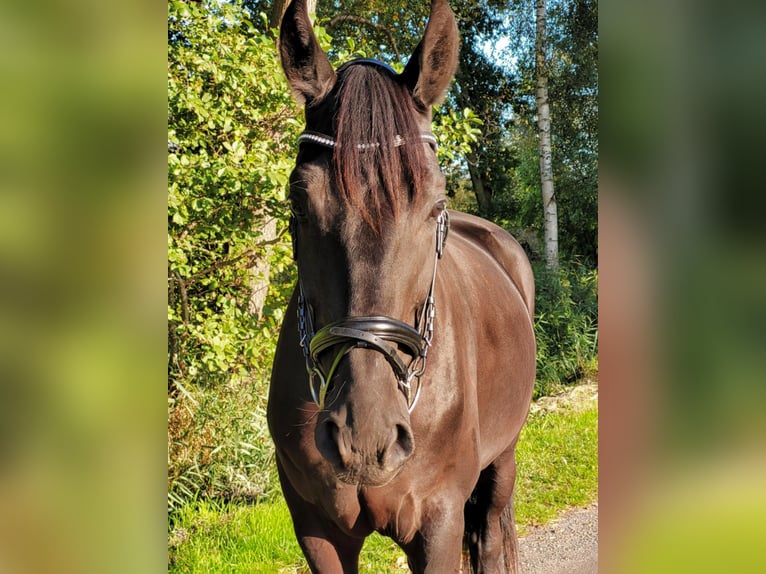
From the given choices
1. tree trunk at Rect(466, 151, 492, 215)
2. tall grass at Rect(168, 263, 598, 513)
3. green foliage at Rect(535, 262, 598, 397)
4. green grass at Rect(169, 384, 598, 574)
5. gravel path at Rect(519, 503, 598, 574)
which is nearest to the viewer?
green grass at Rect(169, 384, 598, 574)

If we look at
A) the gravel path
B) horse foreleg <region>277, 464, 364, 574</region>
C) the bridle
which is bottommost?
the gravel path

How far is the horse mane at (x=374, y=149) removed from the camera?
70.0 inches

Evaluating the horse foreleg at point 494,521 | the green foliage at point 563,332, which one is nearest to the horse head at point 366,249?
the horse foreleg at point 494,521

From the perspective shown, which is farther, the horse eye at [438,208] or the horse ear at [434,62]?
the horse ear at [434,62]

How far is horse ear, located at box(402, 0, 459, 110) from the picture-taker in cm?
208

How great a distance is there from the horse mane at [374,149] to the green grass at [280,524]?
3050 mm

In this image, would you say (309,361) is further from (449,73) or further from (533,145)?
(533,145)

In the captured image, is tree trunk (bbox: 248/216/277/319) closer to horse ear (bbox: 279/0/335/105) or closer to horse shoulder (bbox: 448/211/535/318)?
horse shoulder (bbox: 448/211/535/318)

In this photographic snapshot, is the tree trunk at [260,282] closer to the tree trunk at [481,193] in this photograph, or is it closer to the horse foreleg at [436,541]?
the horse foreleg at [436,541]

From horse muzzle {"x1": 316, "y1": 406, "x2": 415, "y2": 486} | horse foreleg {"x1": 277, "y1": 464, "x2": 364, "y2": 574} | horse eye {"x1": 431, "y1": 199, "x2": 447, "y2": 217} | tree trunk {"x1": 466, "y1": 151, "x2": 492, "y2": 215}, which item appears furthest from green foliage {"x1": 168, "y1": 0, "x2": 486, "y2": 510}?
tree trunk {"x1": 466, "y1": 151, "x2": 492, "y2": 215}

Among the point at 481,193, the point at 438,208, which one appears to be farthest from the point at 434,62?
the point at 481,193

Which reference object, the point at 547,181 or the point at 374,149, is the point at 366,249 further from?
the point at 547,181
